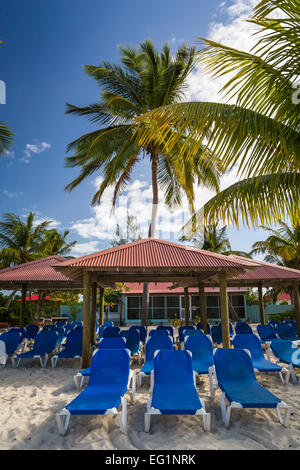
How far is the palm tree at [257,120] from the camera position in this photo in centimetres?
314

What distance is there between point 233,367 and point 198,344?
1986 millimetres

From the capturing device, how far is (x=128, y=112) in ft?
46.4

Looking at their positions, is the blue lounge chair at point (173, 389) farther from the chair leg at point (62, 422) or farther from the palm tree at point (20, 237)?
the palm tree at point (20, 237)

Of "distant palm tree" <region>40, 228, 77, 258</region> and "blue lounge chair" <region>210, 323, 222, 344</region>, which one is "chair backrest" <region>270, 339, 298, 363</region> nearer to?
"blue lounge chair" <region>210, 323, 222, 344</region>

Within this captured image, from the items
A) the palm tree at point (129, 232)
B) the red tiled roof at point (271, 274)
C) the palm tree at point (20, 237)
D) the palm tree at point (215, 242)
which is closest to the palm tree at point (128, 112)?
the red tiled roof at point (271, 274)

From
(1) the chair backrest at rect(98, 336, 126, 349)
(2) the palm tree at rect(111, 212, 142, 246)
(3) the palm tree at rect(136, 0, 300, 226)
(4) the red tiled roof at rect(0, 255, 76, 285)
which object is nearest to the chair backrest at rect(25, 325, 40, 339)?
(4) the red tiled roof at rect(0, 255, 76, 285)

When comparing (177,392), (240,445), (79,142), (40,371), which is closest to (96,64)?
(79,142)

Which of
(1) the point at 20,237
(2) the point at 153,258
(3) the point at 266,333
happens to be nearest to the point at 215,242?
(3) the point at 266,333

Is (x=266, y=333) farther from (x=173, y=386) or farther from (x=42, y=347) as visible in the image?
(x=42, y=347)

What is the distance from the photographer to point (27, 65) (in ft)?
28.4

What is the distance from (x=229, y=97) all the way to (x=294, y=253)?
819 inches

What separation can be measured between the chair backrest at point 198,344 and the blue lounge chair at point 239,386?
1.40 metres

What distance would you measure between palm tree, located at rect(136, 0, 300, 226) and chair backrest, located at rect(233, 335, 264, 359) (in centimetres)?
422
